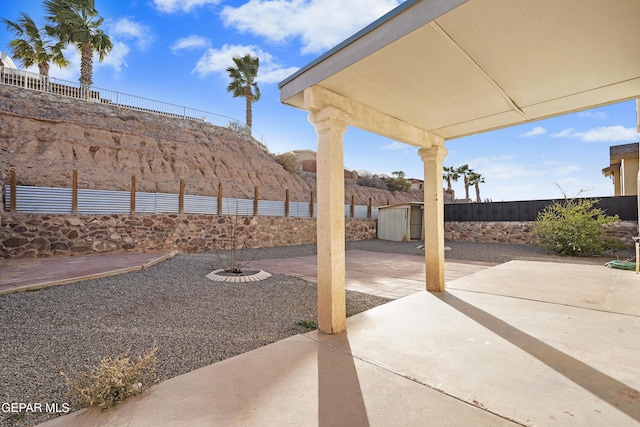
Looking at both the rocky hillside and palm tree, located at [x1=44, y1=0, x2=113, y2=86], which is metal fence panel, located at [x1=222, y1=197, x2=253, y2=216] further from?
palm tree, located at [x1=44, y1=0, x2=113, y2=86]

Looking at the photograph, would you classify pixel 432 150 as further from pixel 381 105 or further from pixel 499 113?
pixel 381 105

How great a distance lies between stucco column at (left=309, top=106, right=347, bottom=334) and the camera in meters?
2.96

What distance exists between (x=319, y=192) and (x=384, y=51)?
4.72 ft

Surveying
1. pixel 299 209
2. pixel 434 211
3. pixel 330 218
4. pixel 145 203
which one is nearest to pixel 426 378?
pixel 330 218

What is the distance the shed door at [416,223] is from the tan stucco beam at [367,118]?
12.6 metres

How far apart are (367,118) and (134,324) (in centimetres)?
360

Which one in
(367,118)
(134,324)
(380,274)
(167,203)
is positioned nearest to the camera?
(134,324)

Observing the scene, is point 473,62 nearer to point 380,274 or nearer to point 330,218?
A: point 330,218

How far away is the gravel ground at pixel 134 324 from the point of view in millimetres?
2182

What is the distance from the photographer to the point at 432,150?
4.52 metres

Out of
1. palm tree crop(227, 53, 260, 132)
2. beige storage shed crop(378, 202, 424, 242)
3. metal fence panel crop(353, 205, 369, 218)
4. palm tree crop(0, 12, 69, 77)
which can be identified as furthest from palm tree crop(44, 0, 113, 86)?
beige storage shed crop(378, 202, 424, 242)

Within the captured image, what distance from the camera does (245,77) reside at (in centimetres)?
2423

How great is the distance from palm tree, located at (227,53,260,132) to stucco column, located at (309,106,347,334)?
74.2 ft

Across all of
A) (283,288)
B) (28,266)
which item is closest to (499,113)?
(283,288)
